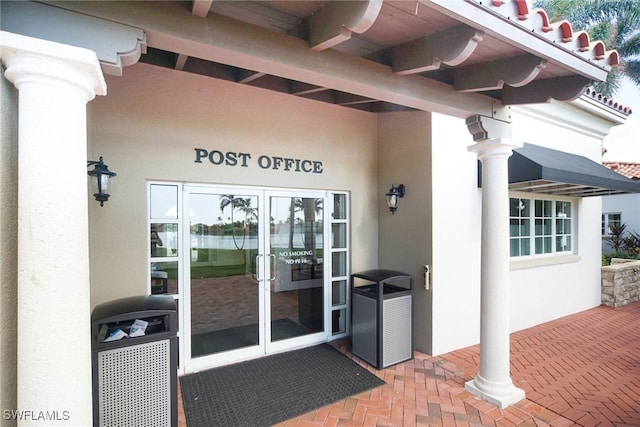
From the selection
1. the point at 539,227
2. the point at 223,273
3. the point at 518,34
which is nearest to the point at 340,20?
the point at 518,34

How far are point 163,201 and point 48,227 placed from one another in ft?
8.28

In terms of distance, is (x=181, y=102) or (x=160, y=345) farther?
(x=181, y=102)

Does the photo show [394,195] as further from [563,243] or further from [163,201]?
[563,243]

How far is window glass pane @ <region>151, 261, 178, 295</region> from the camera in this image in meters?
3.87

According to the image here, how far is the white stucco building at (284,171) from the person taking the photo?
1546 millimetres

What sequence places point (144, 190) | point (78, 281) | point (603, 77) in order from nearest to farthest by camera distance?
1. point (78, 281)
2. point (603, 77)
3. point (144, 190)

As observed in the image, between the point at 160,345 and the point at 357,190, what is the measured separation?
350 cm

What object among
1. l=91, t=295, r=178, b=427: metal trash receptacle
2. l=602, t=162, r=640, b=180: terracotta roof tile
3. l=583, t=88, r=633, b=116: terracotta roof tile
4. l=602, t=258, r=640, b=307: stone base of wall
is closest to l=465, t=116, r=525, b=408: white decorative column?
l=91, t=295, r=178, b=427: metal trash receptacle

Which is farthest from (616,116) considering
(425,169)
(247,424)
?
(247,424)

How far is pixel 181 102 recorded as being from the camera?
3.98 m

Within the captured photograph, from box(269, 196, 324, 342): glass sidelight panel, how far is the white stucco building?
0.10ft

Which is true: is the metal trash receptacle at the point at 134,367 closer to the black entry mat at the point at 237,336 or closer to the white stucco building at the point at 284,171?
the white stucco building at the point at 284,171

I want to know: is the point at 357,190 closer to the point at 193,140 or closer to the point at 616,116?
the point at 193,140

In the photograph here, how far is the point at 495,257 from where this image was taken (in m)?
3.48
